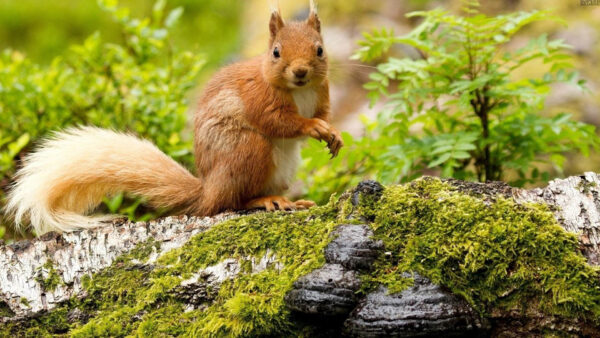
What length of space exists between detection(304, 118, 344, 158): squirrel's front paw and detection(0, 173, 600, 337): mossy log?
0.51 meters

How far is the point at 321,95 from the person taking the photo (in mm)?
2869

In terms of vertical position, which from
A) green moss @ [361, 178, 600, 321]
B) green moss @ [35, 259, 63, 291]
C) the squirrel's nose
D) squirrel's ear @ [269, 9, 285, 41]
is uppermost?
squirrel's ear @ [269, 9, 285, 41]

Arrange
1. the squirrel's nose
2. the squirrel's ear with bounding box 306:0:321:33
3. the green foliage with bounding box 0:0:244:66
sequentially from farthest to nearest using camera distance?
1. the green foliage with bounding box 0:0:244:66
2. the squirrel's ear with bounding box 306:0:321:33
3. the squirrel's nose

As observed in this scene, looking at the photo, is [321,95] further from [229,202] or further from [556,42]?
[556,42]

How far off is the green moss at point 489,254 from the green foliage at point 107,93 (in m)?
1.80

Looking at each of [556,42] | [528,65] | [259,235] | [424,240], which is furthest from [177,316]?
[528,65]

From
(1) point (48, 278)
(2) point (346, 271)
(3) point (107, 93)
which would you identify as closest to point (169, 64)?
(3) point (107, 93)

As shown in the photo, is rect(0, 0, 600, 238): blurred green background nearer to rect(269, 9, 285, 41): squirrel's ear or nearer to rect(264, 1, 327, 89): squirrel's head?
rect(264, 1, 327, 89): squirrel's head

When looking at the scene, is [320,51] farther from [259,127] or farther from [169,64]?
[169,64]

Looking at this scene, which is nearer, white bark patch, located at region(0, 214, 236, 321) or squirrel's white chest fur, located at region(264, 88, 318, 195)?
white bark patch, located at region(0, 214, 236, 321)

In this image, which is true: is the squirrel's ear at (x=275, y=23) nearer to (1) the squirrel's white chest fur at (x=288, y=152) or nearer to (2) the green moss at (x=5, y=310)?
(1) the squirrel's white chest fur at (x=288, y=152)

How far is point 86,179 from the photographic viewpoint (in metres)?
2.59

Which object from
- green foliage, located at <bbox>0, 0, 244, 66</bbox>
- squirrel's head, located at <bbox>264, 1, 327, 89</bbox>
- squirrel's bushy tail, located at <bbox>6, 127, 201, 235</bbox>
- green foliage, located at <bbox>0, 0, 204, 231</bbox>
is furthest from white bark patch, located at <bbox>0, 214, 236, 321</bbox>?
green foliage, located at <bbox>0, 0, 244, 66</bbox>

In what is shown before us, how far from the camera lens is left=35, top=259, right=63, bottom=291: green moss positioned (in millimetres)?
2117
